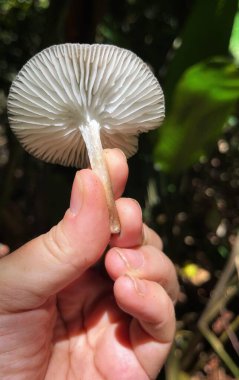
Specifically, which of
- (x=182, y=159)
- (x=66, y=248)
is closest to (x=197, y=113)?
(x=182, y=159)

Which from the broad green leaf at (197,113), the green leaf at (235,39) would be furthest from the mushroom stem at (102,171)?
the green leaf at (235,39)

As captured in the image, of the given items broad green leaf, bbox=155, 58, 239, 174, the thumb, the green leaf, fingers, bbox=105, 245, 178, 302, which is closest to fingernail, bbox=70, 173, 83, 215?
the thumb

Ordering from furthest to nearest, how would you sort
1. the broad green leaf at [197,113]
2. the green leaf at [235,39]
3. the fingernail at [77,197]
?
the green leaf at [235,39]
the broad green leaf at [197,113]
the fingernail at [77,197]

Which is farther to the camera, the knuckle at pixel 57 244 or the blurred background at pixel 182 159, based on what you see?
the blurred background at pixel 182 159

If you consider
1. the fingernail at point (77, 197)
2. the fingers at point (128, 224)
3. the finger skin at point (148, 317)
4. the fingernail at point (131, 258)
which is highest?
the fingernail at point (77, 197)

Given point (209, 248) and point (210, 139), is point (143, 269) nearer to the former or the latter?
point (210, 139)

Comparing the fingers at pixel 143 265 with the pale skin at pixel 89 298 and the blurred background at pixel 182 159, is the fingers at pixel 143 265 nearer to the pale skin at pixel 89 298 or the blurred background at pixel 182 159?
the pale skin at pixel 89 298

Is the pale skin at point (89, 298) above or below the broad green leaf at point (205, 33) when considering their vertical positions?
below
